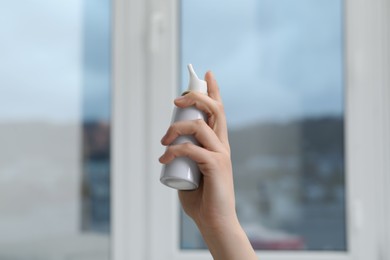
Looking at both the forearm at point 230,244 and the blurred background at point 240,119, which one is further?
the blurred background at point 240,119

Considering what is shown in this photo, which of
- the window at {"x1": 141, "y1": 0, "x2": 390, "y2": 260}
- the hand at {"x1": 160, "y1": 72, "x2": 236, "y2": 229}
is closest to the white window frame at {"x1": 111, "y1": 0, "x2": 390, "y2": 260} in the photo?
the window at {"x1": 141, "y1": 0, "x2": 390, "y2": 260}

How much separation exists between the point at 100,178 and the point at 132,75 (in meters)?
0.35

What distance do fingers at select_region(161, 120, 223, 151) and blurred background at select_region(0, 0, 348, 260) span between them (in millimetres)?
878

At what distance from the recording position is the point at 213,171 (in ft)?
2.76

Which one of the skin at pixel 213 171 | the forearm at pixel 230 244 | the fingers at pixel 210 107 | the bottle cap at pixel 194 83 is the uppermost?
the bottle cap at pixel 194 83

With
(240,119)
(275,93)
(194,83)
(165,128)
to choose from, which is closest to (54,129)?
(165,128)

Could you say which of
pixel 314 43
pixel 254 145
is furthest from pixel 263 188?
pixel 314 43

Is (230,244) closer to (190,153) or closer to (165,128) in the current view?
(190,153)

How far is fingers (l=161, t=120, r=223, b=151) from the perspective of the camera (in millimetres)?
829

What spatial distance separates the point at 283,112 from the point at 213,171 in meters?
0.91

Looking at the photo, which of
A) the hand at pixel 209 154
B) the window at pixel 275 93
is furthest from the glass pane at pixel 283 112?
the hand at pixel 209 154

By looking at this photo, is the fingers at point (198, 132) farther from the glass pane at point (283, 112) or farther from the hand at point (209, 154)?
the glass pane at point (283, 112)

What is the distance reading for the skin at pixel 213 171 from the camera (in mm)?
831

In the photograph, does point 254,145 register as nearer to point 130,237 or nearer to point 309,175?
point 309,175
